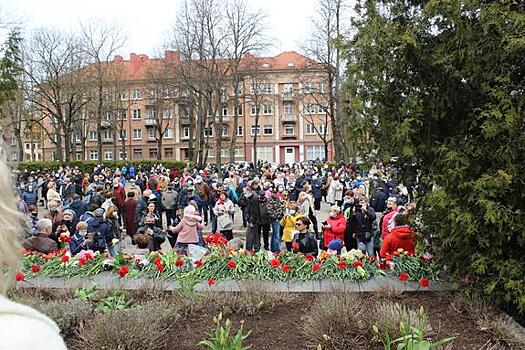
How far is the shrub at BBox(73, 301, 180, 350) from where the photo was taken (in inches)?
191

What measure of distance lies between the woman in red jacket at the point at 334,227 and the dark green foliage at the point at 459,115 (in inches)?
128

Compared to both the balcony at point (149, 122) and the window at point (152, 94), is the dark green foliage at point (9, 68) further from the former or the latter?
the balcony at point (149, 122)

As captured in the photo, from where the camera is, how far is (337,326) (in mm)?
5176

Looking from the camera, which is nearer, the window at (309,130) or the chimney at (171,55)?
the chimney at (171,55)

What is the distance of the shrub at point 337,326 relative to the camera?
5.01 m

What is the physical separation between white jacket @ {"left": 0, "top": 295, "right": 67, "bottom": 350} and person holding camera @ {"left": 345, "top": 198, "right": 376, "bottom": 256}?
951 cm

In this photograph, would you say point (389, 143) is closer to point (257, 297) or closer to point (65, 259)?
point (257, 297)

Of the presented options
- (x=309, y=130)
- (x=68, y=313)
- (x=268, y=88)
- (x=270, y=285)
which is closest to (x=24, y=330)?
(x=68, y=313)

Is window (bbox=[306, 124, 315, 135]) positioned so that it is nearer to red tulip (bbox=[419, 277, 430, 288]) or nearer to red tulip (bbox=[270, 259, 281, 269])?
red tulip (bbox=[270, 259, 281, 269])

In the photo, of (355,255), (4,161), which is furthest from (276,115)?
(4,161)

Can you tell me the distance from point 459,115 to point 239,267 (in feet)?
12.9

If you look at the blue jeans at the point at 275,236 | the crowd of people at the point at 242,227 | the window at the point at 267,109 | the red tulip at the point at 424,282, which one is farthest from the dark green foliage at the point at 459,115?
the window at the point at 267,109

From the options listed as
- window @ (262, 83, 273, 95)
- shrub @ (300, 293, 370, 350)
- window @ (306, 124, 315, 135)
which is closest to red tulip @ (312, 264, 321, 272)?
shrub @ (300, 293, 370, 350)

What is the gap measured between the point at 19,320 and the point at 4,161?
1.78ft
